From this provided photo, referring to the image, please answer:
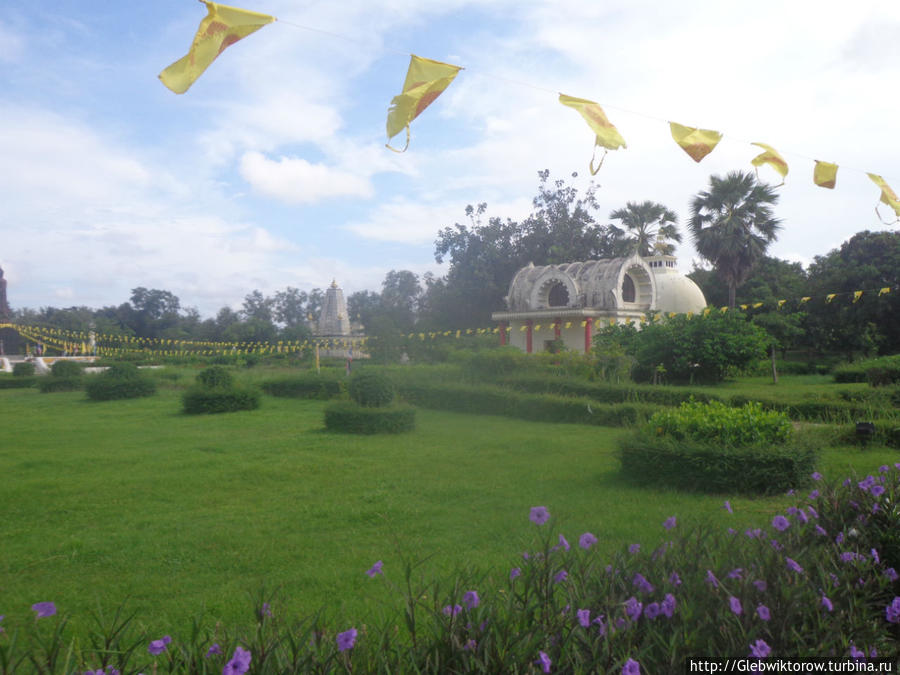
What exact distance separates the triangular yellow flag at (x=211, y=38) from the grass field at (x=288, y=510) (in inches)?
121

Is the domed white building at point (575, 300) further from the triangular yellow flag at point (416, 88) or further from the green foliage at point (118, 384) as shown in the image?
the triangular yellow flag at point (416, 88)

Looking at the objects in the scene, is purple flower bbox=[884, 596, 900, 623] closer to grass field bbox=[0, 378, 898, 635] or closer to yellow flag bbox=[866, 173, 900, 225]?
grass field bbox=[0, 378, 898, 635]

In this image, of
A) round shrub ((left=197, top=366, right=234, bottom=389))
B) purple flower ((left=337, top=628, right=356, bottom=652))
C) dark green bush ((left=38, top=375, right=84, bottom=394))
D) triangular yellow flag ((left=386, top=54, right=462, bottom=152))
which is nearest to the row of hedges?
round shrub ((left=197, top=366, right=234, bottom=389))

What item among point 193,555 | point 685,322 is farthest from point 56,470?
point 685,322

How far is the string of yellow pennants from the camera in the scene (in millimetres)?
4074

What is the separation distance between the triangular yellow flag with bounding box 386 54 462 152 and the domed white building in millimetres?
16481

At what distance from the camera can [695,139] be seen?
218 inches

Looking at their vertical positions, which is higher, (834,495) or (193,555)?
(834,495)

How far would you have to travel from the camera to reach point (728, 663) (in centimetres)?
199

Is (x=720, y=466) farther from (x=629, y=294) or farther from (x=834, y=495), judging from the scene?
(x=629, y=294)

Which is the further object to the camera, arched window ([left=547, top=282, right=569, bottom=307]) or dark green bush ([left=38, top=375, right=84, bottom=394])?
arched window ([left=547, top=282, right=569, bottom=307])

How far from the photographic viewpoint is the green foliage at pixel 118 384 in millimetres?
17250

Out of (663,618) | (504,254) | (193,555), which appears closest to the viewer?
(663,618)

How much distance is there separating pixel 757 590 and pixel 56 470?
7900 millimetres
